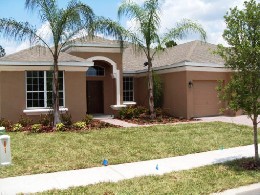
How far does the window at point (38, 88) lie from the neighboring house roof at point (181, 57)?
20.2ft

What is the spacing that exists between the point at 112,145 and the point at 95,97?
1155cm

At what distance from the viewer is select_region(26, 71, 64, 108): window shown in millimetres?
16406

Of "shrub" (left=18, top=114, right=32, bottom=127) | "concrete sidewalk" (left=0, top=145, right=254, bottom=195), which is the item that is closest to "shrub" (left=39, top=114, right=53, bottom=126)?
"shrub" (left=18, top=114, right=32, bottom=127)

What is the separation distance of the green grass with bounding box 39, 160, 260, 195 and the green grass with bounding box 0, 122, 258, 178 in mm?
1801

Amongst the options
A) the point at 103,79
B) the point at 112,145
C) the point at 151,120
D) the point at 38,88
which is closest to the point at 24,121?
the point at 38,88

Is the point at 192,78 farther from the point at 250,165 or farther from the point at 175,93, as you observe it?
the point at 250,165

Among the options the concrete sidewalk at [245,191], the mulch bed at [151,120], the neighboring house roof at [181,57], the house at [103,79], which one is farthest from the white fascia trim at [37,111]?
the concrete sidewalk at [245,191]

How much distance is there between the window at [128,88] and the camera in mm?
23422

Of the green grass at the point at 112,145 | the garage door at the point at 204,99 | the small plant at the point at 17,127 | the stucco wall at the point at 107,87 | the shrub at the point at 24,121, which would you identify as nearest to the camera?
the green grass at the point at 112,145

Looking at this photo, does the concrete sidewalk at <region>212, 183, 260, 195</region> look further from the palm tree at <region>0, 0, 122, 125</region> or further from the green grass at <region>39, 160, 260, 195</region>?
the palm tree at <region>0, 0, 122, 125</region>

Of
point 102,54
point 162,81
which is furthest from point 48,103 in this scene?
point 162,81

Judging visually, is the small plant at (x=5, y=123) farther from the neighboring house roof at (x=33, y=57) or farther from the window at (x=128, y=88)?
the window at (x=128, y=88)

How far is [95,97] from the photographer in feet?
73.4

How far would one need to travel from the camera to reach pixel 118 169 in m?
8.08
